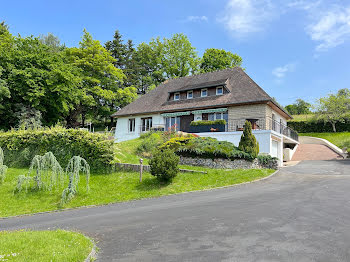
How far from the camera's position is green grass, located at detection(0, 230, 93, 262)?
4.91m

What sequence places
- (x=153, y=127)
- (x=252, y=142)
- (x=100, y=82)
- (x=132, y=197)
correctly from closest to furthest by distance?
(x=132, y=197)
(x=252, y=142)
(x=153, y=127)
(x=100, y=82)

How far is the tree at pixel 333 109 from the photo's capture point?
37812mm

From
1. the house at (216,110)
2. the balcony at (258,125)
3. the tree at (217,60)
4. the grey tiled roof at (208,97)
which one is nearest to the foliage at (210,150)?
the house at (216,110)

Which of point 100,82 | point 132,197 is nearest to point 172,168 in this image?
point 132,197

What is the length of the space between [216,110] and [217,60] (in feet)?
90.7

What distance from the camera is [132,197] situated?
1224cm

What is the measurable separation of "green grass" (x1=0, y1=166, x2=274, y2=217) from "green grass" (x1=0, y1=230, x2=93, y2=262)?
5.26 m

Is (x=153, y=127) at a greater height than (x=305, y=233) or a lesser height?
greater

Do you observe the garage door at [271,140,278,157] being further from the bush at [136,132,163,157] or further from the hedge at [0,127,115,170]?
the hedge at [0,127,115,170]

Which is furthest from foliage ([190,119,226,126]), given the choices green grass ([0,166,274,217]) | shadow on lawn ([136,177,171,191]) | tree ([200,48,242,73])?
tree ([200,48,242,73])

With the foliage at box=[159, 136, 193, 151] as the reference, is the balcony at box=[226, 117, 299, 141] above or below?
above

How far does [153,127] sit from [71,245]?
22877mm

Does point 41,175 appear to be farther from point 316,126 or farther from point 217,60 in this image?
point 217,60

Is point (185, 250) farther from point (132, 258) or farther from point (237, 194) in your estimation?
point (237, 194)
